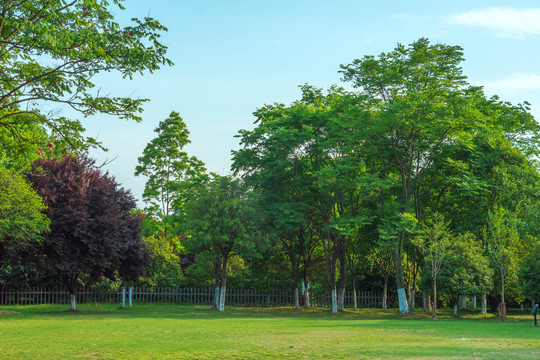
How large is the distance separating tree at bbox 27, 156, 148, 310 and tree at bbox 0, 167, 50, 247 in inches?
108

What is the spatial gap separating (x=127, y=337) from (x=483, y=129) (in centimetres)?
2849

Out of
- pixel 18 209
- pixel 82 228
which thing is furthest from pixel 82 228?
pixel 18 209

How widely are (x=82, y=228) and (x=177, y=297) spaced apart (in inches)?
551

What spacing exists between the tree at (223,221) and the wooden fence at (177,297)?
8843 mm

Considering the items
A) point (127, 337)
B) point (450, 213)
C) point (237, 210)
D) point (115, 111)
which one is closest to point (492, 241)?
point (450, 213)

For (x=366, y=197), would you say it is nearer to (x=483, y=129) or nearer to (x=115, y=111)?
(x=483, y=129)

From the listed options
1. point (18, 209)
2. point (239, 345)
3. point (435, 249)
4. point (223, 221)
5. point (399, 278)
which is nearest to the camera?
point (239, 345)

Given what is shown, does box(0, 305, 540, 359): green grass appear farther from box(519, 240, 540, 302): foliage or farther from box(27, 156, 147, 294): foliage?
box(519, 240, 540, 302): foliage

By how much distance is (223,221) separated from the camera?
3672 cm

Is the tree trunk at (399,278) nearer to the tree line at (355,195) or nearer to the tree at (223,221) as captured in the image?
the tree line at (355,195)

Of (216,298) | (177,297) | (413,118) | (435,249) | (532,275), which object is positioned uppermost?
(413,118)

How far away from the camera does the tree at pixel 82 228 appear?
34031 mm

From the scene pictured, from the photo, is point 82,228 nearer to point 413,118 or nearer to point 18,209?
point 18,209

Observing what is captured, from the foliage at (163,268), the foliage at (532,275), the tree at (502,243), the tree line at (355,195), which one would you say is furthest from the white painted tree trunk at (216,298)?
the foliage at (532,275)
